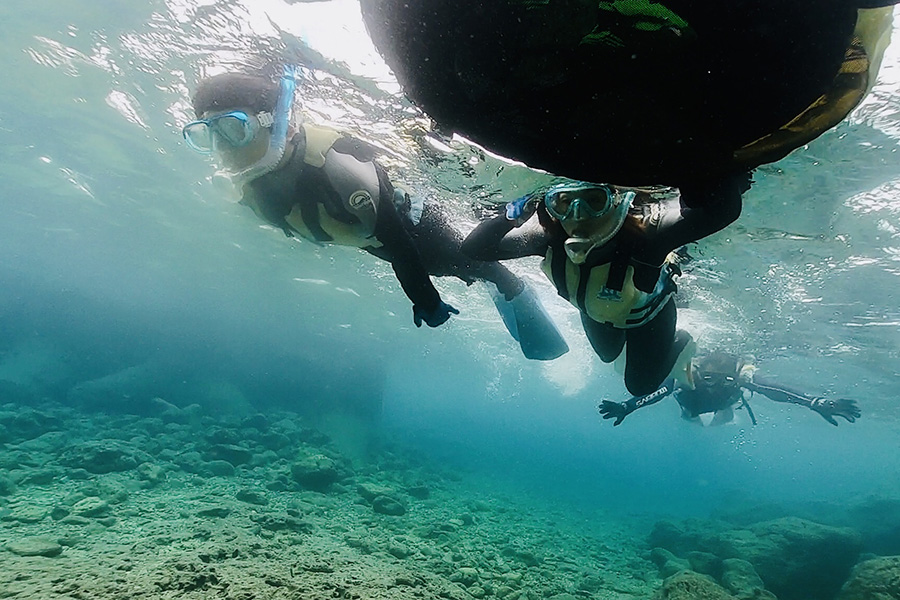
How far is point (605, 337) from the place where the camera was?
6.48 metres

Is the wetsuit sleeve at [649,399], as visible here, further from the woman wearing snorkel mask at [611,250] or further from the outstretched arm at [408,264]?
the outstretched arm at [408,264]

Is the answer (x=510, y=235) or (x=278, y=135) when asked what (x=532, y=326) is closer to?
(x=510, y=235)

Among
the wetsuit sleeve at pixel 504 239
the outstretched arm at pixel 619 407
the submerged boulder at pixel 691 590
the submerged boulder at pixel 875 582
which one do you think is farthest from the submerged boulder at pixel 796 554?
the wetsuit sleeve at pixel 504 239

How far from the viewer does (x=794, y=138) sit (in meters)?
1.70

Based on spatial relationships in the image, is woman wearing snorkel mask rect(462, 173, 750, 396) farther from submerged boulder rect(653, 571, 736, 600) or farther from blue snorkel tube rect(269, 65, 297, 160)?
submerged boulder rect(653, 571, 736, 600)

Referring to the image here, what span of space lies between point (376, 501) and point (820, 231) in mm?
13002

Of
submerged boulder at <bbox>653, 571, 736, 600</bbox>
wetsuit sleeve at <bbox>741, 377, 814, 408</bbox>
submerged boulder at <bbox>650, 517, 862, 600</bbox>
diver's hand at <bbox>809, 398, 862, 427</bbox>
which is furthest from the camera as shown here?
submerged boulder at <bbox>650, 517, 862, 600</bbox>

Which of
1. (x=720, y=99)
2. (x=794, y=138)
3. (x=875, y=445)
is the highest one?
(x=875, y=445)

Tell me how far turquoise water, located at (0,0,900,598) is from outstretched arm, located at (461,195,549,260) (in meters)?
3.90

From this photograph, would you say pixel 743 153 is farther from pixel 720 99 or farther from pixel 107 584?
pixel 107 584

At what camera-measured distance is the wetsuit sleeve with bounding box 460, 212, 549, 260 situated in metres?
4.85

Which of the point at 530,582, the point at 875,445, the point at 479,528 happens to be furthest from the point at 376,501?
the point at 875,445

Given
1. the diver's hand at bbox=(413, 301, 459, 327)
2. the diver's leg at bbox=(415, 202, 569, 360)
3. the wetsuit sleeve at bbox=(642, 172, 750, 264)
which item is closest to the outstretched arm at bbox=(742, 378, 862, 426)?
the diver's leg at bbox=(415, 202, 569, 360)

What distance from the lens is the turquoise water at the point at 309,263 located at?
320 inches
